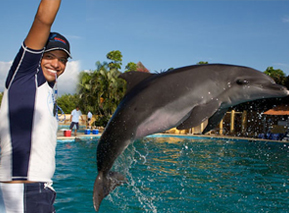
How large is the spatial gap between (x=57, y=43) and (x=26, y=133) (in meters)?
0.64

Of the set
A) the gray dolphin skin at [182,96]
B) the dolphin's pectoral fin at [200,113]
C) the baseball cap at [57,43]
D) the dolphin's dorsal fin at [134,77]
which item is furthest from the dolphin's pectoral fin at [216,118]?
the baseball cap at [57,43]

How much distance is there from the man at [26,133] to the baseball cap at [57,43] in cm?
23

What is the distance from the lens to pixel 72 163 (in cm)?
904

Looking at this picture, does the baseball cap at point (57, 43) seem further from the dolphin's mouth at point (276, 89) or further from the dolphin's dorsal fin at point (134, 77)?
the dolphin's mouth at point (276, 89)

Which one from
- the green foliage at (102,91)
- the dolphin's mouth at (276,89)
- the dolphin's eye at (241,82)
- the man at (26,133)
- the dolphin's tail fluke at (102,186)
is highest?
the green foliage at (102,91)

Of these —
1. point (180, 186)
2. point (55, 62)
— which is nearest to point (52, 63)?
point (55, 62)

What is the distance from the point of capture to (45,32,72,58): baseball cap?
1926 mm

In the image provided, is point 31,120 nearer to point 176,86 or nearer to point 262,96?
point 176,86

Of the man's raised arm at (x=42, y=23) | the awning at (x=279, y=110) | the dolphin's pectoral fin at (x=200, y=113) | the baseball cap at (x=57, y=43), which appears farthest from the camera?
the awning at (x=279, y=110)

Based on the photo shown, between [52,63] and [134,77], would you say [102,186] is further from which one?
[52,63]

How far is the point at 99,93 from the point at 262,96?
22689 mm

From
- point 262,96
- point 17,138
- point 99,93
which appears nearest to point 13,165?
point 17,138

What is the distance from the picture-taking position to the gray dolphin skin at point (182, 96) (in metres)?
2.66

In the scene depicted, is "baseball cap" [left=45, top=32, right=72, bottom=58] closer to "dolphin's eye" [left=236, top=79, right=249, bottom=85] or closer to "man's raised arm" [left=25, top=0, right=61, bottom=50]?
"man's raised arm" [left=25, top=0, right=61, bottom=50]
